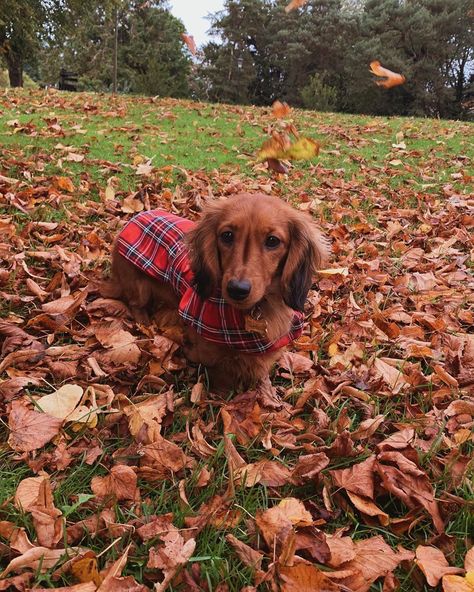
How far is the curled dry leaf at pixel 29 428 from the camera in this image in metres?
1.72

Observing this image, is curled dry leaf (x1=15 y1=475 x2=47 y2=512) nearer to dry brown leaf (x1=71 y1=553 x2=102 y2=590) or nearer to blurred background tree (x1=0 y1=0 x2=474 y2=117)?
dry brown leaf (x1=71 y1=553 x2=102 y2=590)

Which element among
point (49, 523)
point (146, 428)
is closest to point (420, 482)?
point (146, 428)

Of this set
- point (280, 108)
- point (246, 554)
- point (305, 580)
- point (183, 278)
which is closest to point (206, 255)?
point (183, 278)

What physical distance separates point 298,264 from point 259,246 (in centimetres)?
22

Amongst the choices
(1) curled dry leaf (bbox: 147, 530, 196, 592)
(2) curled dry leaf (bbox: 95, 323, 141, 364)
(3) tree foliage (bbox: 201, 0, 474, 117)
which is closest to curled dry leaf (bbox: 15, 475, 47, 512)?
(1) curled dry leaf (bbox: 147, 530, 196, 592)

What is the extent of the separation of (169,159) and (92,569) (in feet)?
16.0

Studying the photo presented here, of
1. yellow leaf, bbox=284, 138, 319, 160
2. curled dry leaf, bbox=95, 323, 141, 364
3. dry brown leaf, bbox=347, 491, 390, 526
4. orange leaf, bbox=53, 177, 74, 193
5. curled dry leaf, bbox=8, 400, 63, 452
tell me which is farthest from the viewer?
orange leaf, bbox=53, 177, 74, 193

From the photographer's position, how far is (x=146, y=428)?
1.85 metres

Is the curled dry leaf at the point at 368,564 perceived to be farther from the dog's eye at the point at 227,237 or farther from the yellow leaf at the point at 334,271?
the yellow leaf at the point at 334,271

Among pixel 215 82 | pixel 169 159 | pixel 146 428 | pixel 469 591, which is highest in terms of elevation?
pixel 215 82

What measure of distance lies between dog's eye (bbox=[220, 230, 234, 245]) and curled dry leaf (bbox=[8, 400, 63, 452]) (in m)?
0.96

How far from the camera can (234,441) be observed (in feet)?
6.24

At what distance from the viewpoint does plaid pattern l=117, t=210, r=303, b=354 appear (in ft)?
7.03

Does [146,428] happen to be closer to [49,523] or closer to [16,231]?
[49,523]
